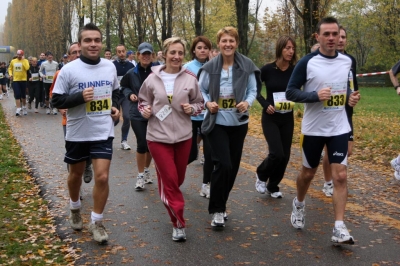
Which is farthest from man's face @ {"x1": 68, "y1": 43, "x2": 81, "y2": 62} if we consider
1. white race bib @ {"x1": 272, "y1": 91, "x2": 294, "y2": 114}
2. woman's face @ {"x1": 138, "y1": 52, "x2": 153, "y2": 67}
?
white race bib @ {"x1": 272, "y1": 91, "x2": 294, "y2": 114}

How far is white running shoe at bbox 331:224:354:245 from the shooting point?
5.21m

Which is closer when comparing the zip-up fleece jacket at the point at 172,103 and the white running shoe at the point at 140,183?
the zip-up fleece jacket at the point at 172,103

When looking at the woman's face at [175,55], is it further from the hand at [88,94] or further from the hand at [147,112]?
the hand at [88,94]

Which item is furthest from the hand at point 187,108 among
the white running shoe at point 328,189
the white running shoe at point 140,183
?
the white running shoe at point 328,189

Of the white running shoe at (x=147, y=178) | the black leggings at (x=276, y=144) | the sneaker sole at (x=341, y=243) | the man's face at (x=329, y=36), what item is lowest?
the white running shoe at (x=147, y=178)

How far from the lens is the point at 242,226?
629cm

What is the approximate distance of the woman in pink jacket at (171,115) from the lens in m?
5.84

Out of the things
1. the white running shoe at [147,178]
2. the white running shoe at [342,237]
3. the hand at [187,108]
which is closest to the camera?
the white running shoe at [342,237]

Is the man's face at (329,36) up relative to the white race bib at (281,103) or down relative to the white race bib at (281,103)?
up

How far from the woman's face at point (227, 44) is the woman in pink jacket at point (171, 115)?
1.47ft

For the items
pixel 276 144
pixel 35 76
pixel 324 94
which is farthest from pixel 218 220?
pixel 35 76

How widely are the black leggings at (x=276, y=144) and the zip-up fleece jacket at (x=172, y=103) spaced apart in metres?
1.60

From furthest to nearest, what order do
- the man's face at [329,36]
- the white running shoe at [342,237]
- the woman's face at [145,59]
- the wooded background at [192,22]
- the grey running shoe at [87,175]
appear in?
the wooded background at [192,22] → the woman's face at [145,59] → the grey running shoe at [87,175] → the man's face at [329,36] → the white running shoe at [342,237]

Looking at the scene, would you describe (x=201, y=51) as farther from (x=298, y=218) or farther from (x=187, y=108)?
(x=298, y=218)
